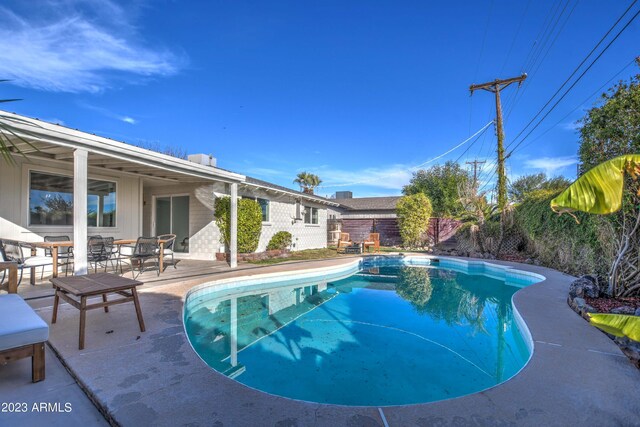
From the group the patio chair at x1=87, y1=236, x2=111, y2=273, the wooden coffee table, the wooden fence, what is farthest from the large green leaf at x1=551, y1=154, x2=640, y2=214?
the wooden fence

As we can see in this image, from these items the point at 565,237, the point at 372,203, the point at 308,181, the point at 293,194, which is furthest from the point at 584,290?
the point at 308,181

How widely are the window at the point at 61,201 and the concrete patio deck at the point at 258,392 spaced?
19.4 ft

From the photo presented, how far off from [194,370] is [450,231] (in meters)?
18.4

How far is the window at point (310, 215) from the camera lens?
18231mm

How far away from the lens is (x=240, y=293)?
25.4ft

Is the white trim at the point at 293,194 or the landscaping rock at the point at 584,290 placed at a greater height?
the white trim at the point at 293,194

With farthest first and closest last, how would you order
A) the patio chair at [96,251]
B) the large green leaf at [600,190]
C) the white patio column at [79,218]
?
the patio chair at [96,251] → the white patio column at [79,218] → the large green leaf at [600,190]

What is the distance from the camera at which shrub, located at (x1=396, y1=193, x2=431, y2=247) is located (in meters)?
18.5

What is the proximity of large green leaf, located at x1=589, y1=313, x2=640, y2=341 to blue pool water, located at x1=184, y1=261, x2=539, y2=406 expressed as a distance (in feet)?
6.59

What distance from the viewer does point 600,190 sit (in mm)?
2383

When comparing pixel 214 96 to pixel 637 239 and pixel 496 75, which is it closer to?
pixel 496 75

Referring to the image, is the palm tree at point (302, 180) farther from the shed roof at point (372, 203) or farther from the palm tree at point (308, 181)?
the shed roof at point (372, 203)

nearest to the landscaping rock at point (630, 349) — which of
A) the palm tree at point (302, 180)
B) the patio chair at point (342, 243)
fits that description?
the patio chair at point (342, 243)

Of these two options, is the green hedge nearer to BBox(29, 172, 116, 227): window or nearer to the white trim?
the white trim
